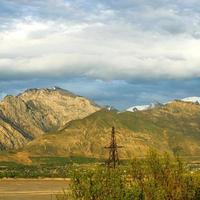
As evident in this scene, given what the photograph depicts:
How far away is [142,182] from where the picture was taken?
53094 mm

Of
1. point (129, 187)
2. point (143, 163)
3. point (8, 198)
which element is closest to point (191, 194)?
point (143, 163)

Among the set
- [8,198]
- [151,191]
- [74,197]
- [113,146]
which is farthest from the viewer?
[8,198]

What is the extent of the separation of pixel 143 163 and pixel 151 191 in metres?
5.62

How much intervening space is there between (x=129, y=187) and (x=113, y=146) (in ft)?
205

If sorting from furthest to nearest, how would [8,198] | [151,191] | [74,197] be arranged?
[8,198]
[151,191]
[74,197]

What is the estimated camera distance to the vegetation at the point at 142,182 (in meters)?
47.1

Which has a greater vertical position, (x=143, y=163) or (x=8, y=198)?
(x=143, y=163)

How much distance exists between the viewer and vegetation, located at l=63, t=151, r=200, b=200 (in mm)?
47094

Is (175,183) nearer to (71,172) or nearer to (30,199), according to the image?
(71,172)

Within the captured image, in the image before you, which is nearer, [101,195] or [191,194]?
[101,195]

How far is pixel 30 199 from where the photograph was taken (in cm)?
13150

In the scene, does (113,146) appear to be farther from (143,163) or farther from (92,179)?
(92,179)

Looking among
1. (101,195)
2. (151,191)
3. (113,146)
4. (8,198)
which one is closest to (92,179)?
(101,195)

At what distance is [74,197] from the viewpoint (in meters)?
47.0
